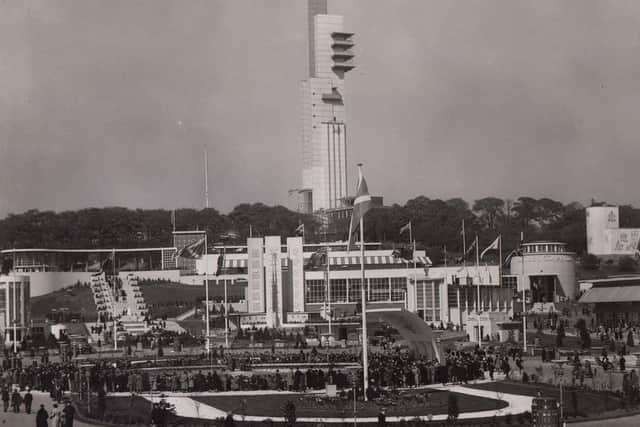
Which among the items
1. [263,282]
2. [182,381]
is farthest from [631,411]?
[263,282]

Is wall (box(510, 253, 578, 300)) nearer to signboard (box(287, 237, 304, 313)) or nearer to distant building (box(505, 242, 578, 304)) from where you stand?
distant building (box(505, 242, 578, 304))

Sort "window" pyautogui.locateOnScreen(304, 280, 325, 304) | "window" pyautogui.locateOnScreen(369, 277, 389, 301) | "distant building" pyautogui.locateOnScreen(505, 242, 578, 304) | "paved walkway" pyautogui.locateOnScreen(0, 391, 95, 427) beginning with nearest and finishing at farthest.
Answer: "paved walkway" pyautogui.locateOnScreen(0, 391, 95, 427)
"window" pyautogui.locateOnScreen(304, 280, 325, 304)
"distant building" pyautogui.locateOnScreen(505, 242, 578, 304)
"window" pyautogui.locateOnScreen(369, 277, 389, 301)

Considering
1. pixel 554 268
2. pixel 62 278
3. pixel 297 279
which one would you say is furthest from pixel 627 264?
pixel 62 278

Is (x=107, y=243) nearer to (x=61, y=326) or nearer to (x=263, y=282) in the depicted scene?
(x=263, y=282)

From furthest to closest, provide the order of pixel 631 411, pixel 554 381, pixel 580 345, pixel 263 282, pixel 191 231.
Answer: pixel 191 231 < pixel 263 282 < pixel 580 345 < pixel 554 381 < pixel 631 411

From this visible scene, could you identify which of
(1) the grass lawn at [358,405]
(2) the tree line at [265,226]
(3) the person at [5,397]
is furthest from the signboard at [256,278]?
(1) the grass lawn at [358,405]

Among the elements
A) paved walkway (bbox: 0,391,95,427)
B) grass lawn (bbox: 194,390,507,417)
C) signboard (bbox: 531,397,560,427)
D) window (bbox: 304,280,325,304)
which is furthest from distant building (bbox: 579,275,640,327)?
signboard (bbox: 531,397,560,427)
